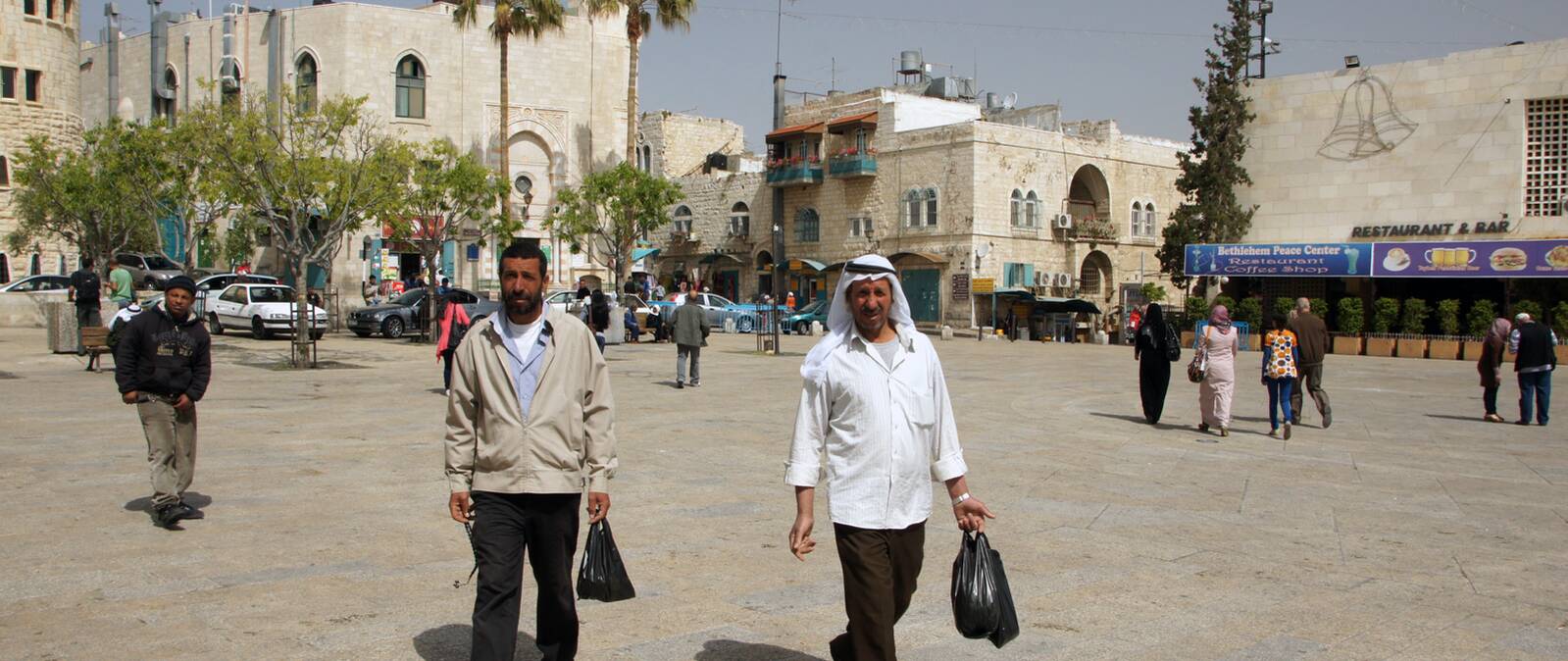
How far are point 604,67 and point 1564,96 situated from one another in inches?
1337

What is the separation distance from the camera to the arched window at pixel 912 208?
47062mm

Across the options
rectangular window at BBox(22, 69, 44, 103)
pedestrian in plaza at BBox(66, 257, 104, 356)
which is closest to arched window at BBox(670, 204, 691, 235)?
rectangular window at BBox(22, 69, 44, 103)

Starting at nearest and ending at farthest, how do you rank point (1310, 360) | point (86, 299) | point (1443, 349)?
point (1310, 360) → point (86, 299) → point (1443, 349)

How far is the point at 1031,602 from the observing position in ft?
20.0

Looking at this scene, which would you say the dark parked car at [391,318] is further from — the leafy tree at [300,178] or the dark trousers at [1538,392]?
the dark trousers at [1538,392]

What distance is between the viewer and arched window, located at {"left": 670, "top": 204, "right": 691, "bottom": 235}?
56.9 m

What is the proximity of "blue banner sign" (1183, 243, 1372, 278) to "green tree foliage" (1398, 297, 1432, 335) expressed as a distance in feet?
4.70

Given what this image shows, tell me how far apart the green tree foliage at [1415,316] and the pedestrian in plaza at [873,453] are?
32668 millimetres

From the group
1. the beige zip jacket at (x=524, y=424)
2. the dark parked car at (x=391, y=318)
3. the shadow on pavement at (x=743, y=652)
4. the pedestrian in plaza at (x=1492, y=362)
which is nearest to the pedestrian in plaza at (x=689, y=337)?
the pedestrian in plaza at (x=1492, y=362)

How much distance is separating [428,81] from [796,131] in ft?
49.0

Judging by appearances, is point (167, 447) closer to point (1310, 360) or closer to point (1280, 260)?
point (1310, 360)

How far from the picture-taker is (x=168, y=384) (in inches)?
299

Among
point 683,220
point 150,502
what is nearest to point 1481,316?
point 150,502

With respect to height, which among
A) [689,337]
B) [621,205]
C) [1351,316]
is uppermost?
[621,205]
